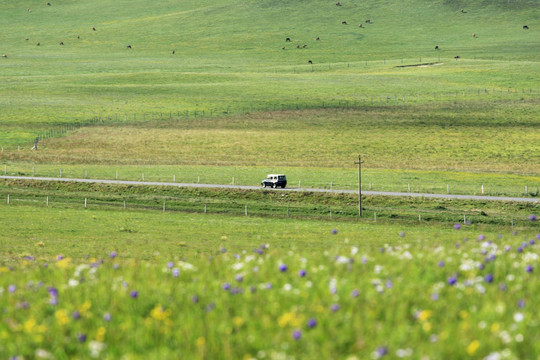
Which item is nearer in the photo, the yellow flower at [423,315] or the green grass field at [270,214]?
the yellow flower at [423,315]

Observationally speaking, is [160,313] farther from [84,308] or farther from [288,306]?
[288,306]

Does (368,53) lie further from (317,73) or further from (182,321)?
(182,321)

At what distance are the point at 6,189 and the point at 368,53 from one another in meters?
141

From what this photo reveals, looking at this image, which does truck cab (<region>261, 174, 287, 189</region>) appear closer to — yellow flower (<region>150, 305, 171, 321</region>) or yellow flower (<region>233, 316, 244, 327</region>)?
yellow flower (<region>150, 305, 171, 321</region>)

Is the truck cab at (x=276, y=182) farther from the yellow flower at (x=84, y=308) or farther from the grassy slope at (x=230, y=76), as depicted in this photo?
the yellow flower at (x=84, y=308)

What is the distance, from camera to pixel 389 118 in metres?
100

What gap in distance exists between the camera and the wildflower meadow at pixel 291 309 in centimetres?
796

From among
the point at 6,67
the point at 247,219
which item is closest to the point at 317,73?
the point at 6,67

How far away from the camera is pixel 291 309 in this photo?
905 centimetres

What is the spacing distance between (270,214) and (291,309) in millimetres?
37637

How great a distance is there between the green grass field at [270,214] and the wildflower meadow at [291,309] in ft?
0.10

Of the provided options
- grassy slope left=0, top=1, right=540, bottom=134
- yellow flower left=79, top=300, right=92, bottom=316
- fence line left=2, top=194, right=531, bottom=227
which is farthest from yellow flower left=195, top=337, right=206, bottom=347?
grassy slope left=0, top=1, right=540, bottom=134

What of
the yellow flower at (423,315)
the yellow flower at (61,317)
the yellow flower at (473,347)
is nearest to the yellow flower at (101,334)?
the yellow flower at (61,317)

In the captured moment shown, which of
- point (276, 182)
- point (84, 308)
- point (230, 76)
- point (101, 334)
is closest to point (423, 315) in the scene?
point (101, 334)
